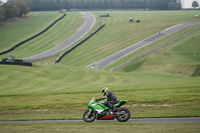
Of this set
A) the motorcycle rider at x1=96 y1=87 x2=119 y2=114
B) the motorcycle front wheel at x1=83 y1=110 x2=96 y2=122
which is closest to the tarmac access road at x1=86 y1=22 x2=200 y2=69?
the motorcycle front wheel at x1=83 y1=110 x2=96 y2=122

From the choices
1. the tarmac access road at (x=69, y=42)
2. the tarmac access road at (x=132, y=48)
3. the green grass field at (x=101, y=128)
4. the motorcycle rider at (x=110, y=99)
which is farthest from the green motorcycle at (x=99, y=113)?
the tarmac access road at (x=69, y=42)

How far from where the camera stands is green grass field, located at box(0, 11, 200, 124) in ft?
82.0

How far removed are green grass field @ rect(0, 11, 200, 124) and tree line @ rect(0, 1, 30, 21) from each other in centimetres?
2651

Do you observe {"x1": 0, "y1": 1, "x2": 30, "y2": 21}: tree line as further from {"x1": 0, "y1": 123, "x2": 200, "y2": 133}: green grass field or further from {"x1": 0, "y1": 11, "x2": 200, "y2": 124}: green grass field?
{"x1": 0, "y1": 123, "x2": 200, "y2": 133}: green grass field

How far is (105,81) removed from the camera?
157 ft

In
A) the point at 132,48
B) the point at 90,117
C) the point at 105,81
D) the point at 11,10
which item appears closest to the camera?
the point at 90,117

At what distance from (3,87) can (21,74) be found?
8596mm

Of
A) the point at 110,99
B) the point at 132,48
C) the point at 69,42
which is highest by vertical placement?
the point at 110,99

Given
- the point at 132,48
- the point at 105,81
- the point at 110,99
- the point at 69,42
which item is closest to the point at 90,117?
the point at 110,99

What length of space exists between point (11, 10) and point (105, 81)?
10255 centimetres

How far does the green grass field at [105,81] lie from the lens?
25.0 m

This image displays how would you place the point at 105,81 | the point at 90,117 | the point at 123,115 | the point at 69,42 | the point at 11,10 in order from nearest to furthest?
the point at 123,115, the point at 90,117, the point at 105,81, the point at 69,42, the point at 11,10

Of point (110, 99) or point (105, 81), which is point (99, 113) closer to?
point (110, 99)

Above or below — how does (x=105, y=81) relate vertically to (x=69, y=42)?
above
